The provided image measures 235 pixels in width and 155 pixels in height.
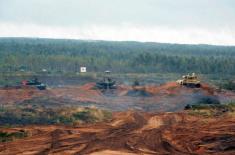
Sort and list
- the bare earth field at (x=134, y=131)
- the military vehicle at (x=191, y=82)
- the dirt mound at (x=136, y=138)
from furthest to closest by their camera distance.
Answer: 1. the military vehicle at (x=191, y=82)
2. the bare earth field at (x=134, y=131)
3. the dirt mound at (x=136, y=138)

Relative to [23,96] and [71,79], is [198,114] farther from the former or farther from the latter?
[71,79]

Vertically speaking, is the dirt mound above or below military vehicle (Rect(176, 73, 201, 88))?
below

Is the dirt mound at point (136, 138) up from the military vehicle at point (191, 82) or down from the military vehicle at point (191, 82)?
down

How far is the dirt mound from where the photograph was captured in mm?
40875

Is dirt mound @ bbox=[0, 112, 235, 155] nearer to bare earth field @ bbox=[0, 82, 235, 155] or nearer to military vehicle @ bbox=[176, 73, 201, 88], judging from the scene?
bare earth field @ bbox=[0, 82, 235, 155]

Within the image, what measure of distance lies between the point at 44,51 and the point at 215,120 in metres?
133

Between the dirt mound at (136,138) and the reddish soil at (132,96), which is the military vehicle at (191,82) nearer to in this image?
the reddish soil at (132,96)

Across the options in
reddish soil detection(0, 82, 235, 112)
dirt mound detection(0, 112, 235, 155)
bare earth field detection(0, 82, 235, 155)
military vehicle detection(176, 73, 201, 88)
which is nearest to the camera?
dirt mound detection(0, 112, 235, 155)

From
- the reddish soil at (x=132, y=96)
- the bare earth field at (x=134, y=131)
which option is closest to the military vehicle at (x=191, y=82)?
the reddish soil at (x=132, y=96)

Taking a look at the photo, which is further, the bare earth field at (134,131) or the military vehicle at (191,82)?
the military vehicle at (191,82)

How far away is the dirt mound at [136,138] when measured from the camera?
4088 centimetres

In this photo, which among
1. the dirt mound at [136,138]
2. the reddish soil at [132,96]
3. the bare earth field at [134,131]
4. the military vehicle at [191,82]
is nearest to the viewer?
the dirt mound at [136,138]

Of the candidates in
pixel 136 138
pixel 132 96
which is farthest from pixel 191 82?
pixel 136 138

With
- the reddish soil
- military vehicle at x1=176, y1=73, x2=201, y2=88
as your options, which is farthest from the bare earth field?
military vehicle at x1=176, y1=73, x2=201, y2=88
